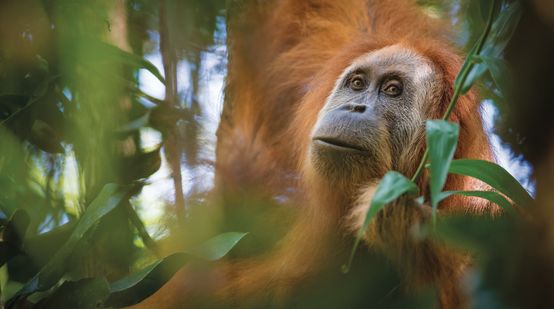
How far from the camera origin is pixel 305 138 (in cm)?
334

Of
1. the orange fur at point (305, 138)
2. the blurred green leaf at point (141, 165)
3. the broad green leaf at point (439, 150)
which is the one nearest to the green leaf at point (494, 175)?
the broad green leaf at point (439, 150)

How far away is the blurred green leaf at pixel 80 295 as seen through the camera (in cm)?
194

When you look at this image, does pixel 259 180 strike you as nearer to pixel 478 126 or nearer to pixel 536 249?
pixel 478 126

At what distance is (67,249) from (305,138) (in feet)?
5.13

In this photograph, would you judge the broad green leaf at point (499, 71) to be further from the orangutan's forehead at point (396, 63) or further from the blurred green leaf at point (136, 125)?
the orangutan's forehead at point (396, 63)

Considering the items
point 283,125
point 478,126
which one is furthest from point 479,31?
point 283,125

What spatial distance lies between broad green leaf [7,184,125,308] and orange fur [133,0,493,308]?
2.66 ft

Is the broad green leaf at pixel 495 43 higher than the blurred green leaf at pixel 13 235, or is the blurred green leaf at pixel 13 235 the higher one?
the broad green leaf at pixel 495 43

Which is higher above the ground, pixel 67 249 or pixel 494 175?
pixel 494 175

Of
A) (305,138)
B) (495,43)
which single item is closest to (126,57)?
(305,138)

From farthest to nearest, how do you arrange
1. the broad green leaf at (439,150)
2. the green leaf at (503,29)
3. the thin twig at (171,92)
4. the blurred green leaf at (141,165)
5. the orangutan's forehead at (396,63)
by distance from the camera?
the orangutan's forehead at (396,63)
the thin twig at (171,92)
the blurred green leaf at (141,165)
the green leaf at (503,29)
the broad green leaf at (439,150)

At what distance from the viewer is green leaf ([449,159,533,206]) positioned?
1.50m

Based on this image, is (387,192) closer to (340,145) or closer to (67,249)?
(67,249)

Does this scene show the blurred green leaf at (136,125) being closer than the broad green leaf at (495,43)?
No
